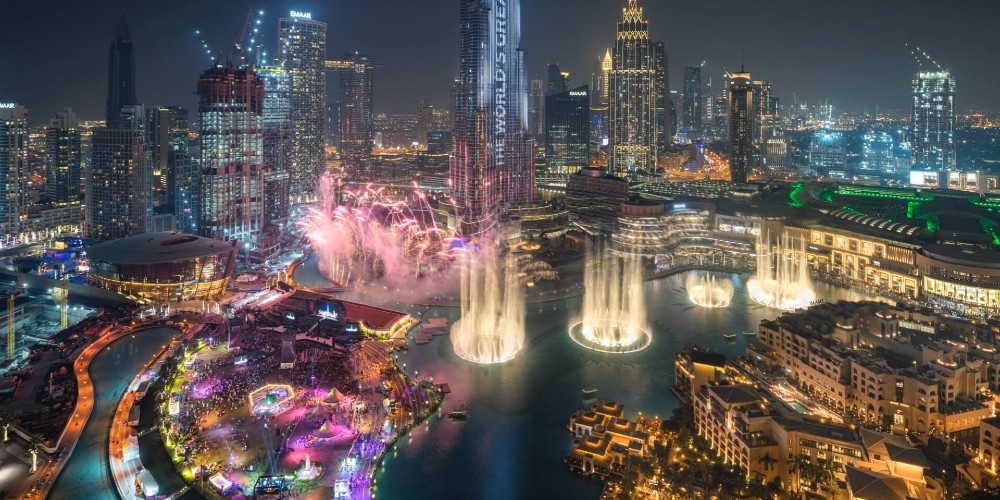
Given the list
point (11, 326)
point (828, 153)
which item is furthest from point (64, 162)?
point (828, 153)

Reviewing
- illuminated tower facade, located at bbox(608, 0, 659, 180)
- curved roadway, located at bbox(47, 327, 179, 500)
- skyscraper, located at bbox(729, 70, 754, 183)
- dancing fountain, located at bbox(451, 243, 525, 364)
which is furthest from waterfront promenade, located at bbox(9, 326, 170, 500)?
skyscraper, located at bbox(729, 70, 754, 183)

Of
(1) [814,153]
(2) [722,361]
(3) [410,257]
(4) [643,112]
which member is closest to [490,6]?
(3) [410,257]

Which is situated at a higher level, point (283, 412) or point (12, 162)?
point (12, 162)

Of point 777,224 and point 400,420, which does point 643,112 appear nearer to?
point 777,224

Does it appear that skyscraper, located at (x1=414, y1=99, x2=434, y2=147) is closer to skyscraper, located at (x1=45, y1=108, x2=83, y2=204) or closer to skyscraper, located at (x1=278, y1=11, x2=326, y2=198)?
skyscraper, located at (x1=278, y1=11, x2=326, y2=198)

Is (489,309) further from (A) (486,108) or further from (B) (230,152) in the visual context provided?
(B) (230,152)

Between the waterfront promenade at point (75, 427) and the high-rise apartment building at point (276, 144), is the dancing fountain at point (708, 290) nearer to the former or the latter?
the waterfront promenade at point (75, 427)

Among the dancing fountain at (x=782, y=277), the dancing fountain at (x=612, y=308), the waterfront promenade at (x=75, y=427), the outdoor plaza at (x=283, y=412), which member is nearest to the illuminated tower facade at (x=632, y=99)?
the dancing fountain at (x=782, y=277)
